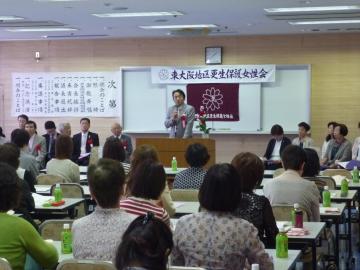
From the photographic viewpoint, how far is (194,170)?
22.0 ft

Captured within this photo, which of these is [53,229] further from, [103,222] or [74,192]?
[74,192]

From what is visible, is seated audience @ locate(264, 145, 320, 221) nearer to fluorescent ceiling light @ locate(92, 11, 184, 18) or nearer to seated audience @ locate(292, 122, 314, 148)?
fluorescent ceiling light @ locate(92, 11, 184, 18)

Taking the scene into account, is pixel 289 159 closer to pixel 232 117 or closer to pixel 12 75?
pixel 232 117

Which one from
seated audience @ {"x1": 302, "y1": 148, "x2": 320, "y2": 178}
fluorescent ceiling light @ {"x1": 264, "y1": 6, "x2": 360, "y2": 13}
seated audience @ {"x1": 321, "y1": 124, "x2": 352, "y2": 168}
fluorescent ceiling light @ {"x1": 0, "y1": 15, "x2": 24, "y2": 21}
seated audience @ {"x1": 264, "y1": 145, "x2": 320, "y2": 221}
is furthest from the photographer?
seated audience @ {"x1": 321, "y1": 124, "x2": 352, "y2": 168}

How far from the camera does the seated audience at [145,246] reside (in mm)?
1990

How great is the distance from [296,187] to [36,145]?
23.2 ft

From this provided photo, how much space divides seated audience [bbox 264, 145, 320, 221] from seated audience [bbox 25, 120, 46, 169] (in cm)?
679

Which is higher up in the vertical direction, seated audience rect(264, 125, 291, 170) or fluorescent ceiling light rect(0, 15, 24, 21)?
A: fluorescent ceiling light rect(0, 15, 24, 21)

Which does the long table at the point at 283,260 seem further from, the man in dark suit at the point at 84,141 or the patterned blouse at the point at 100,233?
the man in dark suit at the point at 84,141

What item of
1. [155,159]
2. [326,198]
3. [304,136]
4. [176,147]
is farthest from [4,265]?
[304,136]

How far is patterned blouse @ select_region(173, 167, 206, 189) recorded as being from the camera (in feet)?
→ 21.9

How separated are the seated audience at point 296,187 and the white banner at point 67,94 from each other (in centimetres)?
942

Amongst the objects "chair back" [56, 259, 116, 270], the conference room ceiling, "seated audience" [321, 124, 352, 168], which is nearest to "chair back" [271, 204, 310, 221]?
"chair back" [56, 259, 116, 270]

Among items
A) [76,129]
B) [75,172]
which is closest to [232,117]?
[76,129]
